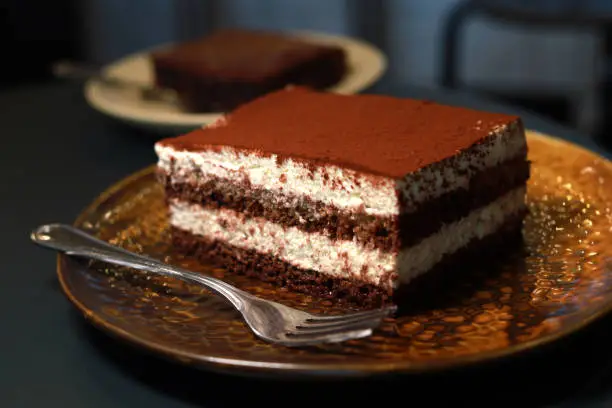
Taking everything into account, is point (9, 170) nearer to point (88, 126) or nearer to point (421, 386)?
point (88, 126)

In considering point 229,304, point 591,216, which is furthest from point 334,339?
point 591,216

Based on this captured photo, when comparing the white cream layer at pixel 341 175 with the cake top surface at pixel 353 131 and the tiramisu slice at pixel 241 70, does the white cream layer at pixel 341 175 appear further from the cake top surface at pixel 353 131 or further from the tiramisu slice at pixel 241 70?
the tiramisu slice at pixel 241 70

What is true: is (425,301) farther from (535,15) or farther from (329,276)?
(535,15)

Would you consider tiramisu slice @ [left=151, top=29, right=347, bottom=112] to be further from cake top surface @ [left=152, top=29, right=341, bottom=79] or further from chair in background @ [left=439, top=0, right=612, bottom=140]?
chair in background @ [left=439, top=0, right=612, bottom=140]

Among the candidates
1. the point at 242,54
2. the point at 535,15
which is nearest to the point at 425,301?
the point at 242,54

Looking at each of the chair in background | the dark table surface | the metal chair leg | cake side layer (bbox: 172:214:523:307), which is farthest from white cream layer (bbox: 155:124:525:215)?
the metal chair leg
